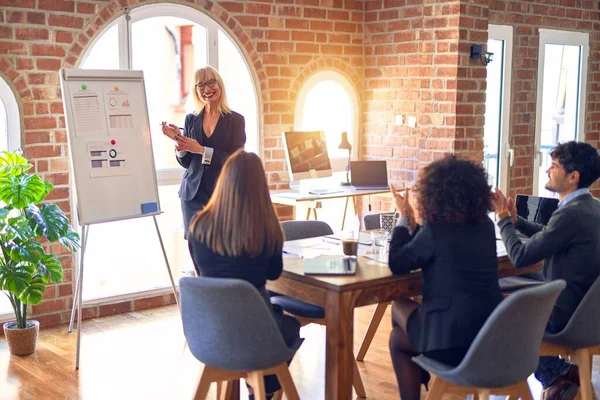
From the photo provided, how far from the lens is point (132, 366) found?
4.09 metres

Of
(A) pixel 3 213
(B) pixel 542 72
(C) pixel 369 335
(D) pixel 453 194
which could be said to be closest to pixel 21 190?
(A) pixel 3 213

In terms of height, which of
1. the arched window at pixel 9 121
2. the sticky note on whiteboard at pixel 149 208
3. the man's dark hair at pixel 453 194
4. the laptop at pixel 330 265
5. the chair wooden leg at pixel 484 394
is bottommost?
the chair wooden leg at pixel 484 394

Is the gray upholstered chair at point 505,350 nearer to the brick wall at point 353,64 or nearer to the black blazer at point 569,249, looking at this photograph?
the black blazer at point 569,249

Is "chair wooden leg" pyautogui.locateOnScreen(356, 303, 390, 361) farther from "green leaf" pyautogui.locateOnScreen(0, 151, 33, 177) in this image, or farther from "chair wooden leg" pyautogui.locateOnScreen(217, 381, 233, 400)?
"green leaf" pyautogui.locateOnScreen(0, 151, 33, 177)

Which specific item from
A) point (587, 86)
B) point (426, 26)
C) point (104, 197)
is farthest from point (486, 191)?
point (587, 86)

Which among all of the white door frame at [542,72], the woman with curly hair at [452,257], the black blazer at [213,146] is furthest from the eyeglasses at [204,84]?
the white door frame at [542,72]

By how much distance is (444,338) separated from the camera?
2803 mm

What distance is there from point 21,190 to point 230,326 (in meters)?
1.94

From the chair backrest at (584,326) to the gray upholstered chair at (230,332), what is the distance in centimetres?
112

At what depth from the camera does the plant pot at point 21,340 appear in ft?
13.9

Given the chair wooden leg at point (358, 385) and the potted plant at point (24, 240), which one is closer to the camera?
the chair wooden leg at point (358, 385)

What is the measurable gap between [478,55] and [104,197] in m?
2.87

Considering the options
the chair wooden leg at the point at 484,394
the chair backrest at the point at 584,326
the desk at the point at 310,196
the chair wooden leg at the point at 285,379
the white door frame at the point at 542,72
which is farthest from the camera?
the white door frame at the point at 542,72

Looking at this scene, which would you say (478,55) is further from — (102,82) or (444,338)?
(444,338)
